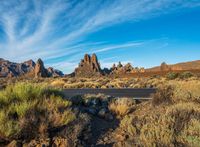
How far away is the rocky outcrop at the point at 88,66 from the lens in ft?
391

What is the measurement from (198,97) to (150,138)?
5.80 metres

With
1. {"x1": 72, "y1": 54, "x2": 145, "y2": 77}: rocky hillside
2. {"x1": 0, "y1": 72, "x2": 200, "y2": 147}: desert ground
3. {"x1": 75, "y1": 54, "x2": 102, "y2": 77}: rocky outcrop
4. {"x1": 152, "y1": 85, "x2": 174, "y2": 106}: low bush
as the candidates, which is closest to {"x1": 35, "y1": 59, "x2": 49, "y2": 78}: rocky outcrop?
{"x1": 72, "y1": 54, "x2": 145, "y2": 77}: rocky hillside

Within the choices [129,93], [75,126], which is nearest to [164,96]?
[75,126]

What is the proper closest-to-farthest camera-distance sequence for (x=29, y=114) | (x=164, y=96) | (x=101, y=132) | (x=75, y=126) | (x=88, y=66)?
(x=75, y=126)
(x=29, y=114)
(x=101, y=132)
(x=164, y=96)
(x=88, y=66)

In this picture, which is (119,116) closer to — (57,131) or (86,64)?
(57,131)

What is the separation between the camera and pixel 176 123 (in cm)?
844

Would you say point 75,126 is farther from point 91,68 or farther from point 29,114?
point 91,68

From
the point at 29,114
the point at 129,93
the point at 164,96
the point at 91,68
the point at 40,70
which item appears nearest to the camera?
the point at 29,114

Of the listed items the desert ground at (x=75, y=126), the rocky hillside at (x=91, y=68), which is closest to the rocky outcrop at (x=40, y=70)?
the rocky hillside at (x=91, y=68)

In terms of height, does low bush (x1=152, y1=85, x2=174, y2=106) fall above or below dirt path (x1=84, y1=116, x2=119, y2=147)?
above

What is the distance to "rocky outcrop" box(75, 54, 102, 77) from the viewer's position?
391ft

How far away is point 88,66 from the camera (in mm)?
123125

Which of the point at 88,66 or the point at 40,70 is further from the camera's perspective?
the point at 88,66

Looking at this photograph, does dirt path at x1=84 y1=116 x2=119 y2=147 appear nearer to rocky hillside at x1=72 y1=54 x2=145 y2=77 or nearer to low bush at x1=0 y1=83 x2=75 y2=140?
low bush at x1=0 y1=83 x2=75 y2=140
